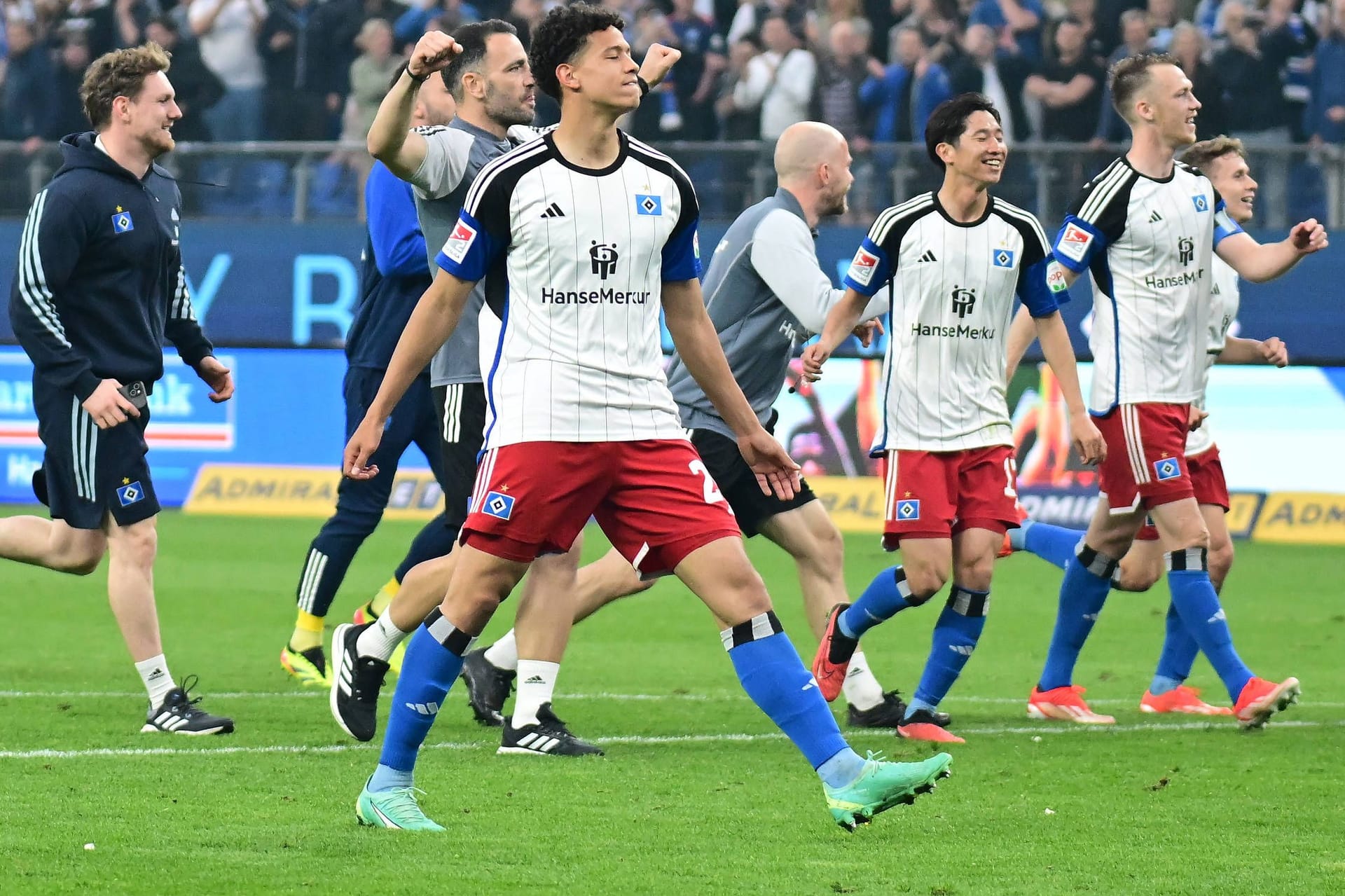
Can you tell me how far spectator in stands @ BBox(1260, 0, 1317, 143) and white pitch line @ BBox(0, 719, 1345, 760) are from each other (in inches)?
438

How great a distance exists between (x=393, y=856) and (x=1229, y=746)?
334cm

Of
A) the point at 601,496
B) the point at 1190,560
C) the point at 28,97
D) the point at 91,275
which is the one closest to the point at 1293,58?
the point at 1190,560

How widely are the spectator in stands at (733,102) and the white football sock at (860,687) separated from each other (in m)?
11.5

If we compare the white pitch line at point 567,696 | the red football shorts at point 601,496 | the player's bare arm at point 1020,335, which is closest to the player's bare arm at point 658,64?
the red football shorts at point 601,496

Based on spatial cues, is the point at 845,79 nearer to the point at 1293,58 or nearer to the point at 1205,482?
the point at 1293,58

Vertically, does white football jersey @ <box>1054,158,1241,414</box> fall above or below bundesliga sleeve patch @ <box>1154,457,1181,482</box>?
above

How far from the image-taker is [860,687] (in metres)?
7.51

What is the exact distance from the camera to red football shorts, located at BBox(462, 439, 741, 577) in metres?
5.01

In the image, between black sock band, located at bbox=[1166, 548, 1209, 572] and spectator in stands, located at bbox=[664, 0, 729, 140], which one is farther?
spectator in stands, located at bbox=[664, 0, 729, 140]

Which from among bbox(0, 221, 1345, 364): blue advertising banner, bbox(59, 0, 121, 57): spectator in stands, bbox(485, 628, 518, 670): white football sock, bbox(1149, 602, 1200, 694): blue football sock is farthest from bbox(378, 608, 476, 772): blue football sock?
bbox(59, 0, 121, 57): spectator in stands

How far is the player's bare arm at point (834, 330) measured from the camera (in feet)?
22.6

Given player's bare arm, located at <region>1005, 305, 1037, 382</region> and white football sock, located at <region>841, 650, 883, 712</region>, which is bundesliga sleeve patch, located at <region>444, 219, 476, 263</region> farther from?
player's bare arm, located at <region>1005, 305, 1037, 382</region>

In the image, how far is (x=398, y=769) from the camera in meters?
5.15

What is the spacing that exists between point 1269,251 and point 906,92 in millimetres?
10744
